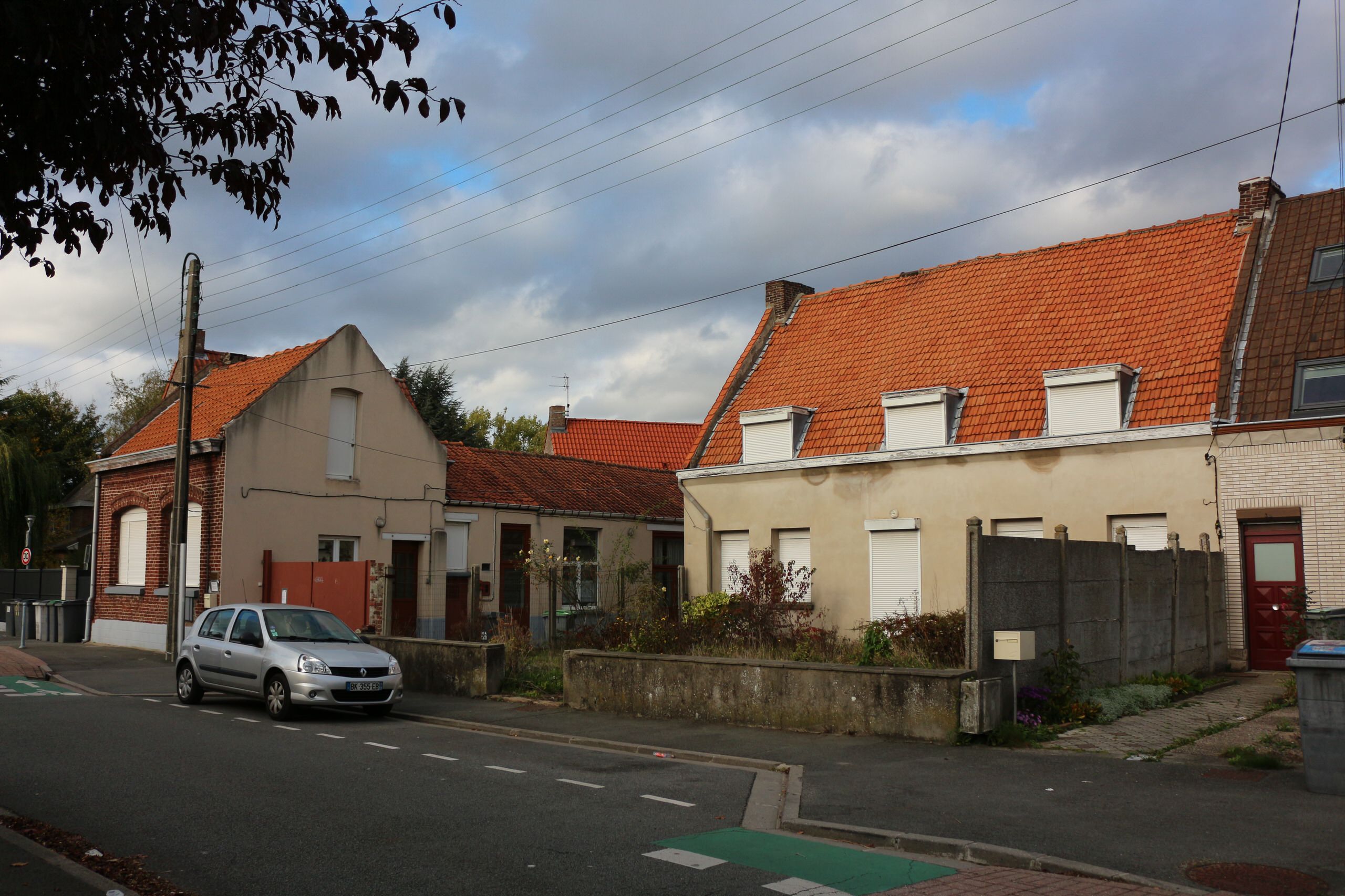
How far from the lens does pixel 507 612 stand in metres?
28.0

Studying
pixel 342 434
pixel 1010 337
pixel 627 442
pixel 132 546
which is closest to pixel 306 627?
pixel 342 434

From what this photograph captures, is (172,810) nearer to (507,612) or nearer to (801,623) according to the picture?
(801,623)

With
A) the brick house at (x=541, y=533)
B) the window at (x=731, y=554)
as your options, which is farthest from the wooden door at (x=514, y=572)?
the window at (x=731, y=554)

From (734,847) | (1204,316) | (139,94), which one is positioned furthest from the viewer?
(1204,316)

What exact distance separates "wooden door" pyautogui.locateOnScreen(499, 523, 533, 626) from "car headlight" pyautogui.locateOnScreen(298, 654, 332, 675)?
13701 millimetres

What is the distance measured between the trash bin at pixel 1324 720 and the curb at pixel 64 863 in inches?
343

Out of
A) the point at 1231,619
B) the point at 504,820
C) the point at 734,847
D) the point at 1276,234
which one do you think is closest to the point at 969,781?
the point at 734,847

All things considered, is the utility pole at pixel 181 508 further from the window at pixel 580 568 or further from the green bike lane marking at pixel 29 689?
the window at pixel 580 568

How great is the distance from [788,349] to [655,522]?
839 cm

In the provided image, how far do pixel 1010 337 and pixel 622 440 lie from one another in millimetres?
27955

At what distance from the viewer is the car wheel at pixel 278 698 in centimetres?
1438

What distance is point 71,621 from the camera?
1065 inches

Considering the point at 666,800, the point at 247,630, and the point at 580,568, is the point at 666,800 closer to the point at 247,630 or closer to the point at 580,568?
the point at 247,630

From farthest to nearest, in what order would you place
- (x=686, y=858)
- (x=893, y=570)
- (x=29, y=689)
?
(x=893, y=570)
(x=29, y=689)
(x=686, y=858)
